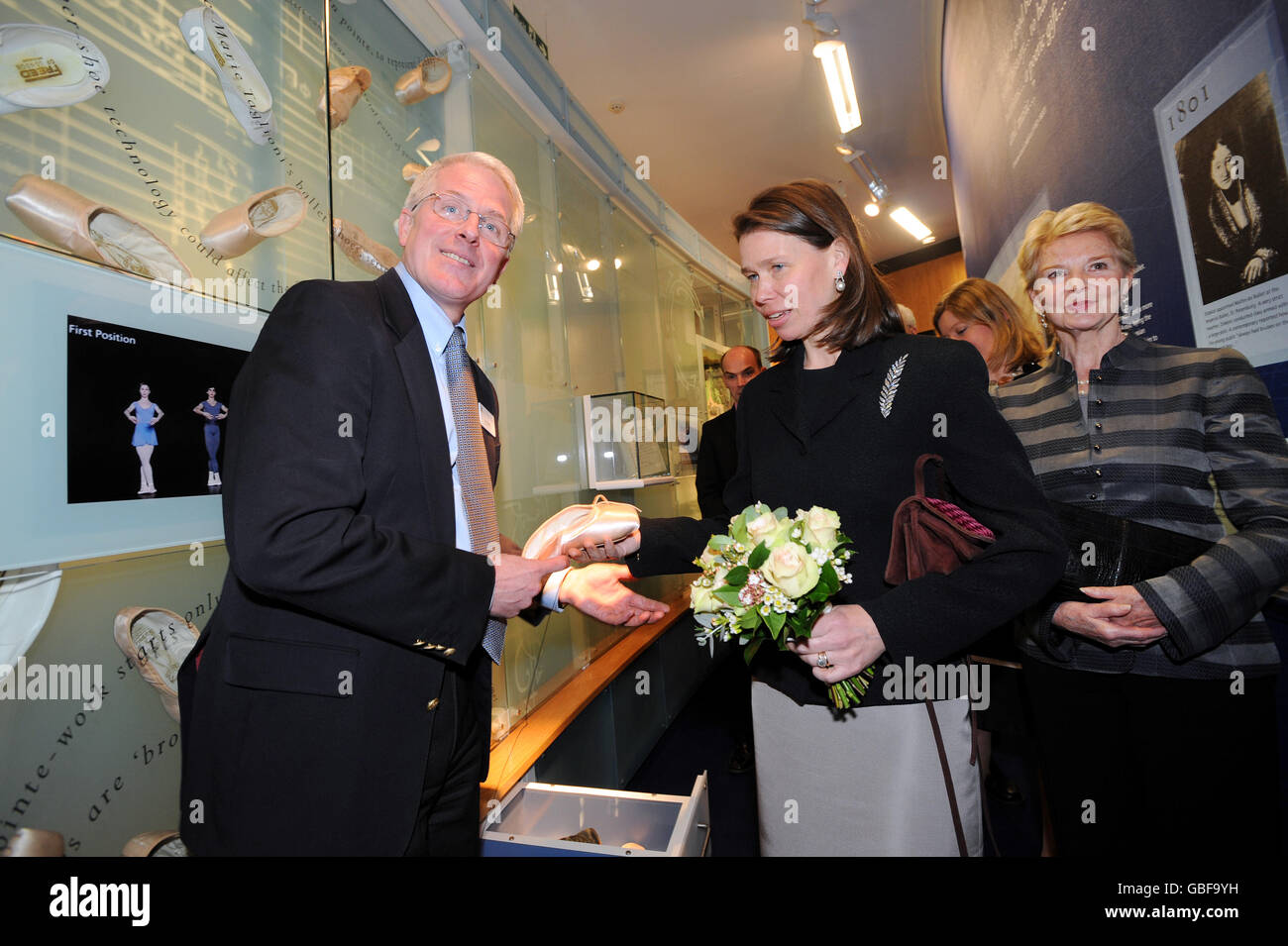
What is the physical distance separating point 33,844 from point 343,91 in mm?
2246

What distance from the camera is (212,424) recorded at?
152cm

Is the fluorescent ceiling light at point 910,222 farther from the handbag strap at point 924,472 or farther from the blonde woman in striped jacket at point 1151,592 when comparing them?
the handbag strap at point 924,472

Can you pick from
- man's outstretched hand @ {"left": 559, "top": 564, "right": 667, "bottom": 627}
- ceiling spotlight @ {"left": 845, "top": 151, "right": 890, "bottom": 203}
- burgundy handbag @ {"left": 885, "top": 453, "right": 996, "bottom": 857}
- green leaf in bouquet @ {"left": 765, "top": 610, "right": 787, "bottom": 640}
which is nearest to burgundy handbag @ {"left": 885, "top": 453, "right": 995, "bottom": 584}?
burgundy handbag @ {"left": 885, "top": 453, "right": 996, "bottom": 857}

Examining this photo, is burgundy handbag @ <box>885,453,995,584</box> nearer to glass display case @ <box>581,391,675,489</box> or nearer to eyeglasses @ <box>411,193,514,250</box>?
eyeglasses @ <box>411,193,514,250</box>

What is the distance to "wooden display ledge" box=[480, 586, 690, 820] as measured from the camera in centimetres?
229

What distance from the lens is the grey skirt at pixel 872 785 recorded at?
3.69 feet

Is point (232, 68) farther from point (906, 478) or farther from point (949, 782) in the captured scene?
point (949, 782)

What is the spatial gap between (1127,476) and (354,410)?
5.95ft

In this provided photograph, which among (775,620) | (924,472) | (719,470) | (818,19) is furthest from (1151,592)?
(818,19)

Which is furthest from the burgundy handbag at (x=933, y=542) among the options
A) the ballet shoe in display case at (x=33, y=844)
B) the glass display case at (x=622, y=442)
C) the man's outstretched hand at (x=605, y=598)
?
the glass display case at (x=622, y=442)

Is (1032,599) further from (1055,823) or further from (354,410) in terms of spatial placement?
(354,410)

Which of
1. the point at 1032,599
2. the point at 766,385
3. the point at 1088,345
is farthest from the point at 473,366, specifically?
the point at 1088,345

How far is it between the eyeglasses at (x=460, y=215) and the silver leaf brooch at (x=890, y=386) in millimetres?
1046

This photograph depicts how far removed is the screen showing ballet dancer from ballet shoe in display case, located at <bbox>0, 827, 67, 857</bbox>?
634 millimetres
